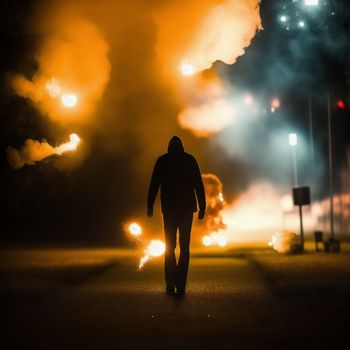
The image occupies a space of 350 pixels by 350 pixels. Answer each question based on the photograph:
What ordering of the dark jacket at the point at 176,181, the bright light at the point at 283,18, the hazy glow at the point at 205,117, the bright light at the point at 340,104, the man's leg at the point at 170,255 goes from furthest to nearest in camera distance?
the bright light at the point at 340,104
the bright light at the point at 283,18
the hazy glow at the point at 205,117
the dark jacket at the point at 176,181
the man's leg at the point at 170,255

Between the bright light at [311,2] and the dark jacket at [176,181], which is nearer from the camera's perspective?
the dark jacket at [176,181]

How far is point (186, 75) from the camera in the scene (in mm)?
23203

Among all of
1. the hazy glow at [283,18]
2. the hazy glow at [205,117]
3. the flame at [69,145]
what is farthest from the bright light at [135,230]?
the hazy glow at [283,18]

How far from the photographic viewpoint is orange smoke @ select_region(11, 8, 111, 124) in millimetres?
18531

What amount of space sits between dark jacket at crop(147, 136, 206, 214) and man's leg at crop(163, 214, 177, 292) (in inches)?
6.0

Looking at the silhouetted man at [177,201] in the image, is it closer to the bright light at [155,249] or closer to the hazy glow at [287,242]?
the hazy glow at [287,242]

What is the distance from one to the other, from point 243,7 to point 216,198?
30.4 ft

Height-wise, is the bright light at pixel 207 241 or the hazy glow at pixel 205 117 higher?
the hazy glow at pixel 205 117

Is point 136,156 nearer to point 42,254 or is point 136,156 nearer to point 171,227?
point 42,254

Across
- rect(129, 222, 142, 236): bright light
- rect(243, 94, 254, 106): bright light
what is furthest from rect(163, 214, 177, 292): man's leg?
rect(243, 94, 254, 106): bright light

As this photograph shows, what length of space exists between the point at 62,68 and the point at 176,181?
35.9 feet

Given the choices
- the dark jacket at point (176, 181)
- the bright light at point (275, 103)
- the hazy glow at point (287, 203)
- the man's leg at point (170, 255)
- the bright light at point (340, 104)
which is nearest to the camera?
the man's leg at point (170, 255)

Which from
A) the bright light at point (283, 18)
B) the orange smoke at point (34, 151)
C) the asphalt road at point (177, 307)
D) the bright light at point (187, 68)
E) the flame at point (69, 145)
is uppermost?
the bright light at point (283, 18)

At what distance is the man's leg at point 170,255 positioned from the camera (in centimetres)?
934
